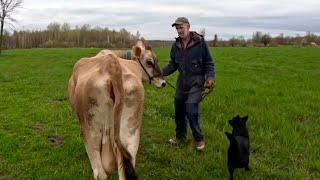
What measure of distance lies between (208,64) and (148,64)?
1241mm

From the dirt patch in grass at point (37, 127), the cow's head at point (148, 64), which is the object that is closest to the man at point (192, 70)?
the cow's head at point (148, 64)

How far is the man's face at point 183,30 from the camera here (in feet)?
27.2

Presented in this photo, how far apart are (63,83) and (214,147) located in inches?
427

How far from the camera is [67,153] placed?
8.66 m

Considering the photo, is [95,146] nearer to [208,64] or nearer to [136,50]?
[136,50]

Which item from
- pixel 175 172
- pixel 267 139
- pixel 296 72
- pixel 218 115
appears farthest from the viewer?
pixel 296 72

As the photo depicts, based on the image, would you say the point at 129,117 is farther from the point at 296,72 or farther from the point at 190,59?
the point at 296,72

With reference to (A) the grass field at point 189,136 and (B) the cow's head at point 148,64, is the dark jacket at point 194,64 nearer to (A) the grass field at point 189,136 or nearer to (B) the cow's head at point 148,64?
(B) the cow's head at point 148,64

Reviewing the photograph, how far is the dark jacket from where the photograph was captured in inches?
334

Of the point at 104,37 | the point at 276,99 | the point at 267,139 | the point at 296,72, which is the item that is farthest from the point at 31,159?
the point at 104,37

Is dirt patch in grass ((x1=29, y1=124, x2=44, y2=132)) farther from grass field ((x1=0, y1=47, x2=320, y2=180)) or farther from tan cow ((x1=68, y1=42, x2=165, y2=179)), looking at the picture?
tan cow ((x1=68, y1=42, x2=165, y2=179))

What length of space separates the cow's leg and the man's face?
3154mm

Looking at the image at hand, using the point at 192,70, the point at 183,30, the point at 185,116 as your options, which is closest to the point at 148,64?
the point at 183,30

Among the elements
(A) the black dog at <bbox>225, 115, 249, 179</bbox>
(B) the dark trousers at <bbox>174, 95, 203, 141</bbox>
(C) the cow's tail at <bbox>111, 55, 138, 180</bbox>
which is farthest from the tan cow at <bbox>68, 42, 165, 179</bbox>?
(B) the dark trousers at <bbox>174, 95, 203, 141</bbox>
